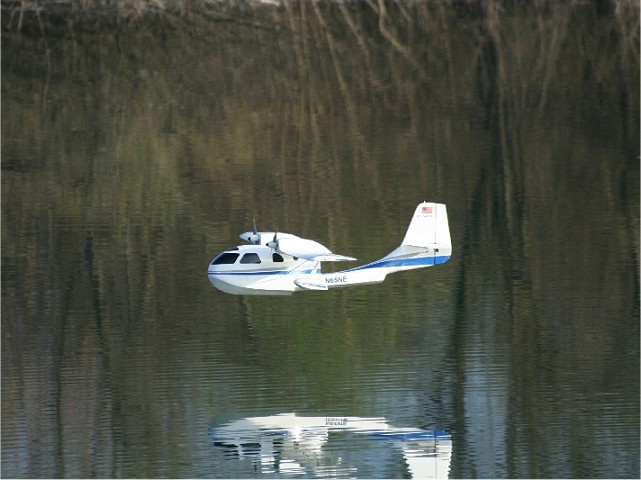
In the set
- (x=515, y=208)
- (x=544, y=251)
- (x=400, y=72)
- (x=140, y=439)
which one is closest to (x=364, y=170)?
(x=515, y=208)

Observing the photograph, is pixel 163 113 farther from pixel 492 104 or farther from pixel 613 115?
pixel 613 115

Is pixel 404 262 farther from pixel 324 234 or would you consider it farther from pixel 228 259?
pixel 324 234

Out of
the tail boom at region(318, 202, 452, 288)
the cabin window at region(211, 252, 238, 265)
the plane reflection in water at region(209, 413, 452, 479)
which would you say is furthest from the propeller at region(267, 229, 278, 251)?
the plane reflection in water at region(209, 413, 452, 479)

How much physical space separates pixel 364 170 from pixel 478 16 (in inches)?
790

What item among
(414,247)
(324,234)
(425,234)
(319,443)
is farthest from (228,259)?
(324,234)

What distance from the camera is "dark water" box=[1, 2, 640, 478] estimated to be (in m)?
26.3

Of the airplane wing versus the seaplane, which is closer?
the airplane wing

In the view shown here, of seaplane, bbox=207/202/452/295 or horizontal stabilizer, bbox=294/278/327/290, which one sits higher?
seaplane, bbox=207/202/452/295

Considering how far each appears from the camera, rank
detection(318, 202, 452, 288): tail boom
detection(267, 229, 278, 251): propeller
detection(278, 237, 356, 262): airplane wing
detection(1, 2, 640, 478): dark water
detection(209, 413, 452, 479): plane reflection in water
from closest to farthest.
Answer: detection(209, 413, 452, 479): plane reflection in water < detection(1, 2, 640, 478): dark water < detection(278, 237, 356, 262): airplane wing < detection(267, 229, 278, 251): propeller < detection(318, 202, 452, 288): tail boom

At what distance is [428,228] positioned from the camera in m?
29.8

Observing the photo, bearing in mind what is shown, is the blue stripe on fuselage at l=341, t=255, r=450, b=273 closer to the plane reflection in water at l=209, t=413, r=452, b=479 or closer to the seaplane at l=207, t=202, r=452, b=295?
the seaplane at l=207, t=202, r=452, b=295

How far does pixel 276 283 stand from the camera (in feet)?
98.5

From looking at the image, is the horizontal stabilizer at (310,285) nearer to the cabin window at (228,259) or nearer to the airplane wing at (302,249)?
the airplane wing at (302,249)

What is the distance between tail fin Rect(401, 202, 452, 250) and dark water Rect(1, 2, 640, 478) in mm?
1840
